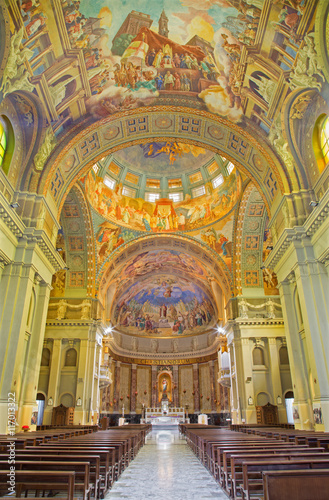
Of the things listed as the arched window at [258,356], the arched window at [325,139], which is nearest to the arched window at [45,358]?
the arched window at [258,356]

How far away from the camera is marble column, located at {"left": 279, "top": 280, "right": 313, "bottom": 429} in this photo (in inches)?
547

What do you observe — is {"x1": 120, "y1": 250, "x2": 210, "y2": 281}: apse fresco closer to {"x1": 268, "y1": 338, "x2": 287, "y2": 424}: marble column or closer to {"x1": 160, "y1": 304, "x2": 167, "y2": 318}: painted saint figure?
{"x1": 160, "y1": 304, "x2": 167, "y2": 318}: painted saint figure

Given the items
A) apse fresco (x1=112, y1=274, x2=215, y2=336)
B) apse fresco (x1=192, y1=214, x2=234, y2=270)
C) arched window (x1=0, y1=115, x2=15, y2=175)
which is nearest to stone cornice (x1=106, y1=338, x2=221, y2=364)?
apse fresco (x1=112, y1=274, x2=215, y2=336)

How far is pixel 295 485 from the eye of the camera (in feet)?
12.5

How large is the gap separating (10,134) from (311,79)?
12.0 m

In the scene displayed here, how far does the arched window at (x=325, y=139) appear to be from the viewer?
1372 cm

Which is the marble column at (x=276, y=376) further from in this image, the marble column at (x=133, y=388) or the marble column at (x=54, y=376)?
the marble column at (x=133, y=388)

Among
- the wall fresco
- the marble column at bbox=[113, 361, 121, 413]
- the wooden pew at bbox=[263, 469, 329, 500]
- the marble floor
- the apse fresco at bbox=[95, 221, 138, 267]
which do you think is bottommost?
the marble floor

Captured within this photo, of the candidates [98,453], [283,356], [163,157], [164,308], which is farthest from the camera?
[164,308]

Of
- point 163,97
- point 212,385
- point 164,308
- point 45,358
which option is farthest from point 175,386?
point 163,97

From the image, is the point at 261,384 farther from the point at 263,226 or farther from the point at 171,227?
the point at 171,227

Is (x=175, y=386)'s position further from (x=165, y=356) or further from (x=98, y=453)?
(x=98, y=453)

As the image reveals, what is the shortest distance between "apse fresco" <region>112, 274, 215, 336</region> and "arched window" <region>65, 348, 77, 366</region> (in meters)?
10.3

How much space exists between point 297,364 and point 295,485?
12.1 m
